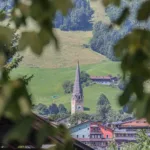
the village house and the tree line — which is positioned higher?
the tree line

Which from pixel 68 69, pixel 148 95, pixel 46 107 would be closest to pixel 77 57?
pixel 68 69

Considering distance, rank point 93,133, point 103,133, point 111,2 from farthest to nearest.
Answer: point 93,133 → point 103,133 → point 111,2

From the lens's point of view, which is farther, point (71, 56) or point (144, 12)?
point (71, 56)

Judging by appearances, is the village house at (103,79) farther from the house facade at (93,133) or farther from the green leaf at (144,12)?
the green leaf at (144,12)

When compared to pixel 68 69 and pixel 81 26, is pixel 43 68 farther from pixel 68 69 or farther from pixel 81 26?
pixel 81 26

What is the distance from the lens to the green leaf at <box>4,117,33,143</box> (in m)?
1.40

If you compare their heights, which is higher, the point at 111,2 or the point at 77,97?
the point at 77,97

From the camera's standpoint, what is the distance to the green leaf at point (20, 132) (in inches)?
55.2

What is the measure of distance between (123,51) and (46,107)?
9286 centimetres

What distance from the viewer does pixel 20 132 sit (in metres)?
1.41

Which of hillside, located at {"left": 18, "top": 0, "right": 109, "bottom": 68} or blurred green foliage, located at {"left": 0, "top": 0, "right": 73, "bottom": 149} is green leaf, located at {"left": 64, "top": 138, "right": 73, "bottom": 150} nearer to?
blurred green foliage, located at {"left": 0, "top": 0, "right": 73, "bottom": 149}

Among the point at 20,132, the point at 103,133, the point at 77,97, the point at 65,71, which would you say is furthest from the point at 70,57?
the point at 20,132

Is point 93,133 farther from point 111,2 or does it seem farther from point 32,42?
point 32,42

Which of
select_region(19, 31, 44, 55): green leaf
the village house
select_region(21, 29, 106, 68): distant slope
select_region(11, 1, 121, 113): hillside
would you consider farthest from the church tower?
select_region(19, 31, 44, 55): green leaf
